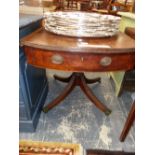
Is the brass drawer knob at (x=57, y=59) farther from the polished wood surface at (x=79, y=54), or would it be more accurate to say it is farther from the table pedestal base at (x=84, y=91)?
the table pedestal base at (x=84, y=91)

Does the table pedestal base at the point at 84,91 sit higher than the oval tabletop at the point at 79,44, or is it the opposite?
the oval tabletop at the point at 79,44

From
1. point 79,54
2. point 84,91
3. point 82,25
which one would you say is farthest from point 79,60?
point 84,91

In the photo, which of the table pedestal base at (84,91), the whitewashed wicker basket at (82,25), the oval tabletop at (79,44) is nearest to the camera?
the oval tabletop at (79,44)

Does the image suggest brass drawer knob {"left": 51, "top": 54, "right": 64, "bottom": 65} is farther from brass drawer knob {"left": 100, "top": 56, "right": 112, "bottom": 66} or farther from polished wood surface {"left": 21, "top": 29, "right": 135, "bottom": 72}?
brass drawer knob {"left": 100, "top": 56, "right": 112, "bottom": 66}

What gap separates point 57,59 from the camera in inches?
38.1

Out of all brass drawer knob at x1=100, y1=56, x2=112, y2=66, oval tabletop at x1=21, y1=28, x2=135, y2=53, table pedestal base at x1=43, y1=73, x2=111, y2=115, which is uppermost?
oval tabletop at x1=21, y1=28, x2=135, y2=53

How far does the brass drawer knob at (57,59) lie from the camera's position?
3.16 ft

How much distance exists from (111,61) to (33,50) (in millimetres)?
350

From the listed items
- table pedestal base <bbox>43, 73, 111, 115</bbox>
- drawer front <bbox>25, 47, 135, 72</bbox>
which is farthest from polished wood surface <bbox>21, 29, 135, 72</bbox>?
table pedestal base <bbox>43, 73, 111, 115</bbox>

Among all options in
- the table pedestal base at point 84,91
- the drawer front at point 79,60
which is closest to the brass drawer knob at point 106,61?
the drawer front at point 79,60

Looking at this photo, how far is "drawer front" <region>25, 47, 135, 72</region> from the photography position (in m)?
0.96

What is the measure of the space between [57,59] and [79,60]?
0.31 ft

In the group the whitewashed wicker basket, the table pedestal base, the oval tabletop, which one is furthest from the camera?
the table pedestal base

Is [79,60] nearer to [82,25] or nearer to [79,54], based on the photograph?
[79,54]
